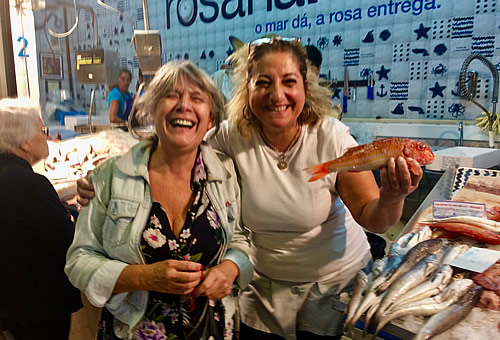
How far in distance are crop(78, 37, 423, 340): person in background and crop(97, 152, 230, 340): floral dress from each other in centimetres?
20

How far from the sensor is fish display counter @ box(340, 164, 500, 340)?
1024mm

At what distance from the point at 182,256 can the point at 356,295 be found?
21.4 inches

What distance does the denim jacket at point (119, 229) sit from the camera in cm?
121

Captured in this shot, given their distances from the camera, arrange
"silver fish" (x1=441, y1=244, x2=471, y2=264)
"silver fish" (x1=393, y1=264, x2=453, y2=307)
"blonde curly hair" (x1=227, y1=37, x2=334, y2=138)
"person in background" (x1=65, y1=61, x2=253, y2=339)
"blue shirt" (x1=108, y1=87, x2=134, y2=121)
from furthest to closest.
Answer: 1. "blue shirt" (x1=108, y1=87, x2=134, y2=121)
2. "blonde curly hair" (x1=227, y1=37, x2=334, y2=138)
3. "silver fish" (x1=441, y1=244, x2=471, y2=264)
4. "person in background" (x1=65, y1=61, x2=253, y2=339)
5. "silver fish" (x1=393, y1=264, x2=453, y2=307)

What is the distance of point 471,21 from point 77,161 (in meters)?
3.56

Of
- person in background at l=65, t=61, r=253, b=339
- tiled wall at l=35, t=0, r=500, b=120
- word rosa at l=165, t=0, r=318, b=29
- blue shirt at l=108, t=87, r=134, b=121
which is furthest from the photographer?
word rosa at l=165, t=0, r=318, b=29

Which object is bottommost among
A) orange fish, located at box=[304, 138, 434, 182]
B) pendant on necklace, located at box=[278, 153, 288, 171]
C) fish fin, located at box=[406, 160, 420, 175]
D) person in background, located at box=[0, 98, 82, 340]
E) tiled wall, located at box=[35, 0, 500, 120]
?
person in background, located at box=[0, 98, 82, 340]

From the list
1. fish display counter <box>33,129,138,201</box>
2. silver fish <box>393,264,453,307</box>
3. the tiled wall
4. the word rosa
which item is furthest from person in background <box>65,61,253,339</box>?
the word rosa

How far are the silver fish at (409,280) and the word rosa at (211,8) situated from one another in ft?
12.7

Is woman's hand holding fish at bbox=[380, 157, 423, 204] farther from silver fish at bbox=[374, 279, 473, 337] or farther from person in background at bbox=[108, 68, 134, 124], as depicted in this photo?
person in background at bbox=[108, 68, 134, 124]

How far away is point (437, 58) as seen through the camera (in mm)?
3748

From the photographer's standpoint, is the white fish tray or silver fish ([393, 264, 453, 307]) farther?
the white fish tray

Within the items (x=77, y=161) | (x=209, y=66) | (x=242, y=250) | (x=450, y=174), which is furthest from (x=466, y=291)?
(x=209, y=66)

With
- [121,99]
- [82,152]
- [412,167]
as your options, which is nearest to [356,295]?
[412,167]
